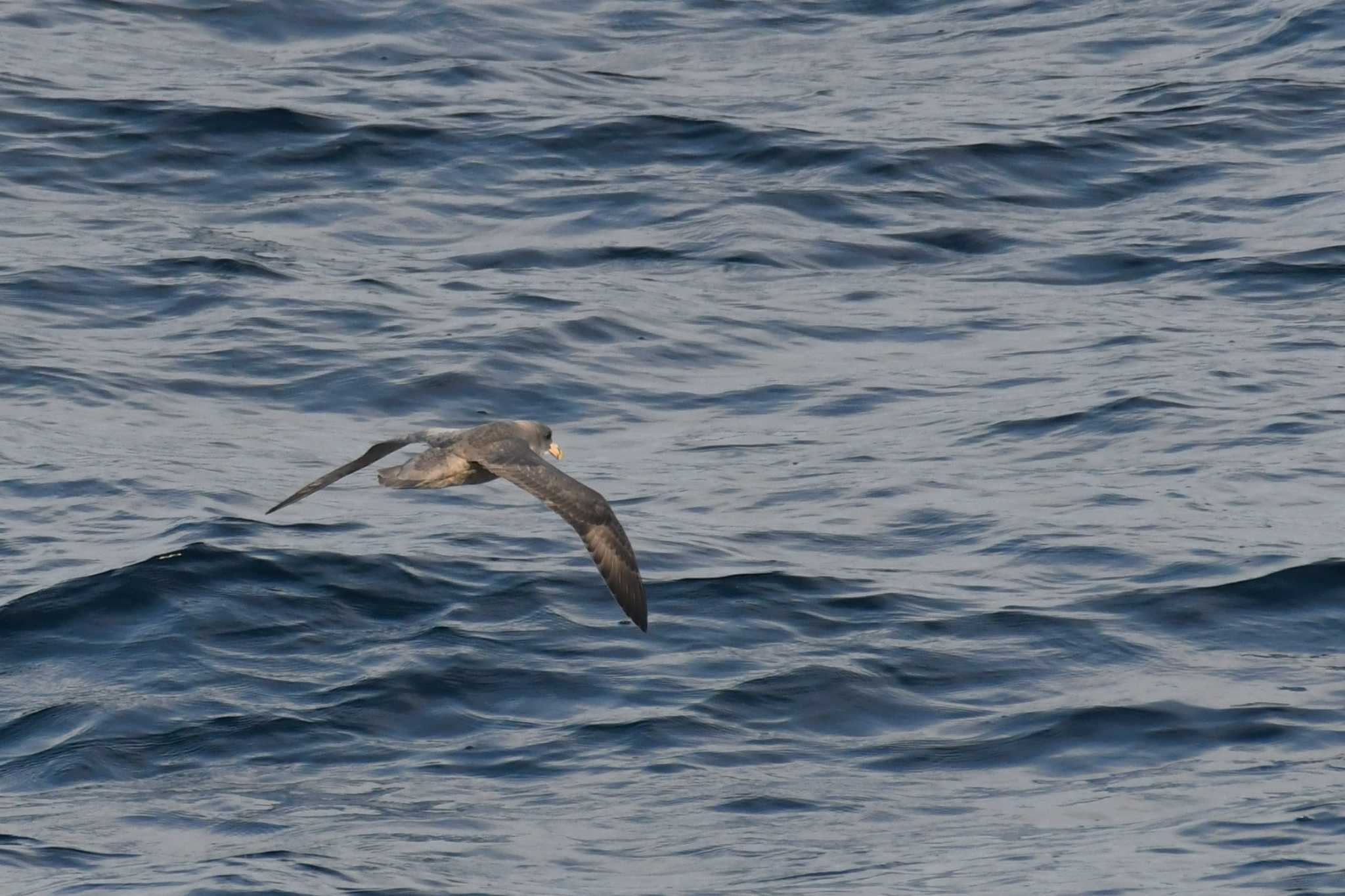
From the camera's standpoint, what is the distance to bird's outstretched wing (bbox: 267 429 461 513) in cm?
877

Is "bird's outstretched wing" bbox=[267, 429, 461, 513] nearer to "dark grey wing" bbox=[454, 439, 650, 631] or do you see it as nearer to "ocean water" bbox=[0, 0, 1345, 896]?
"dark grey wing" bbox=[454, 439, 650, 631]

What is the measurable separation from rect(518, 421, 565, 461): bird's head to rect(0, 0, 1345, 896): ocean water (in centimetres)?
103

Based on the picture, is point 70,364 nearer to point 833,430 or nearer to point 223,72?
point 833,430

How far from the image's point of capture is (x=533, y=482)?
29.1 ft

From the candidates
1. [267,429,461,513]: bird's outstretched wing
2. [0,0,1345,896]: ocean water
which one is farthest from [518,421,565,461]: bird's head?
[0,0,1345,896]: ocean water

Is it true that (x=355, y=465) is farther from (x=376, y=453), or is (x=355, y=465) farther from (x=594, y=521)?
(x=594, y=521)

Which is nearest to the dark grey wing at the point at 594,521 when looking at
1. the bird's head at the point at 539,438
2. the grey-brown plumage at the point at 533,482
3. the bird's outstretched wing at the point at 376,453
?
the grey-brown plumage at the point at 533,482

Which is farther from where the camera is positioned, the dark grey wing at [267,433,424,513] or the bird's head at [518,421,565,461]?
the bird's head at [518,421,565,461]

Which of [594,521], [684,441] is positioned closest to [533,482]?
[594,521]

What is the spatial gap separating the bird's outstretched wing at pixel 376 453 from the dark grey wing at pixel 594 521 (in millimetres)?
403

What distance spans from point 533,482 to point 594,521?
0.28 m

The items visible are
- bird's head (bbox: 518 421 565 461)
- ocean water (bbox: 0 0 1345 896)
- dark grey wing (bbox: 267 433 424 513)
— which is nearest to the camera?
dark grey wing (bbox: 267 433 424 513)

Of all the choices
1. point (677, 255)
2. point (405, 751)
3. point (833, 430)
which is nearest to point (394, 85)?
point (677, 255)

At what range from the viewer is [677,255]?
15656 millimetres
